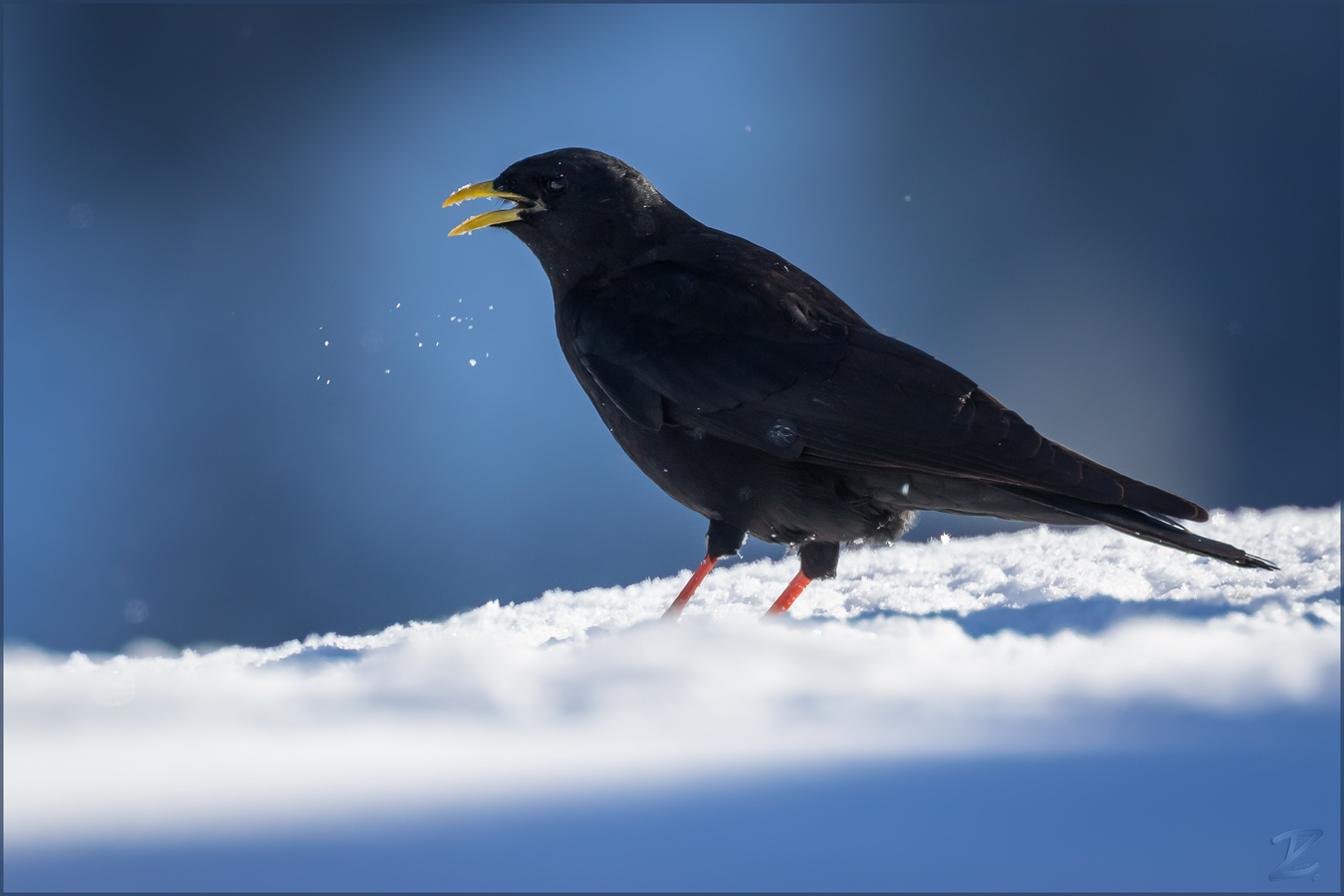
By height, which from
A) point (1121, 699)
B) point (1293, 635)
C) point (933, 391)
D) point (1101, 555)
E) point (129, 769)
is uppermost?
point (933, 391)

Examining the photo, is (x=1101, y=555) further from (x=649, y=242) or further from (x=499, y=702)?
(x=499, y=702)

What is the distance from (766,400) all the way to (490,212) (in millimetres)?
885

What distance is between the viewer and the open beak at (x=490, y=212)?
2.47 meters

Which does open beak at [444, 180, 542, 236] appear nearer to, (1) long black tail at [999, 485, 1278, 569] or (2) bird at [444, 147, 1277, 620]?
(2) bird at [444, 147, 1277, 620]

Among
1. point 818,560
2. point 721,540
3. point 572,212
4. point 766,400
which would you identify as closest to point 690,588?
point 721,540

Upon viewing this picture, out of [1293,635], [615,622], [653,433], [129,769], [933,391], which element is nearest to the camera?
[129,769]

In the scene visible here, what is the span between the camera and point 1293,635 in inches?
67.2

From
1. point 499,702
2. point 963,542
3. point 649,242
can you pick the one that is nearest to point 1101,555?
point 963,542

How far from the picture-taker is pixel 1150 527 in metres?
1.87

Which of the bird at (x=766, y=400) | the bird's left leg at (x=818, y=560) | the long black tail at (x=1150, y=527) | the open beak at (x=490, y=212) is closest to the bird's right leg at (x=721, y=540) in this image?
the bird at (x=766, y=400)

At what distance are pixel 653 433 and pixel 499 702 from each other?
32.9 inches

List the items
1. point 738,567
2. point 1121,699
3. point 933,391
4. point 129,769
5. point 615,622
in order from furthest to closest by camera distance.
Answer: point 738,567 < point 615,622 < point 933,391 < point 1121,699 < point 129,769

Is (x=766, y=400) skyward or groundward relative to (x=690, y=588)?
skyward

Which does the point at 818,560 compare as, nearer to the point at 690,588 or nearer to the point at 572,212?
the point at 690,588
